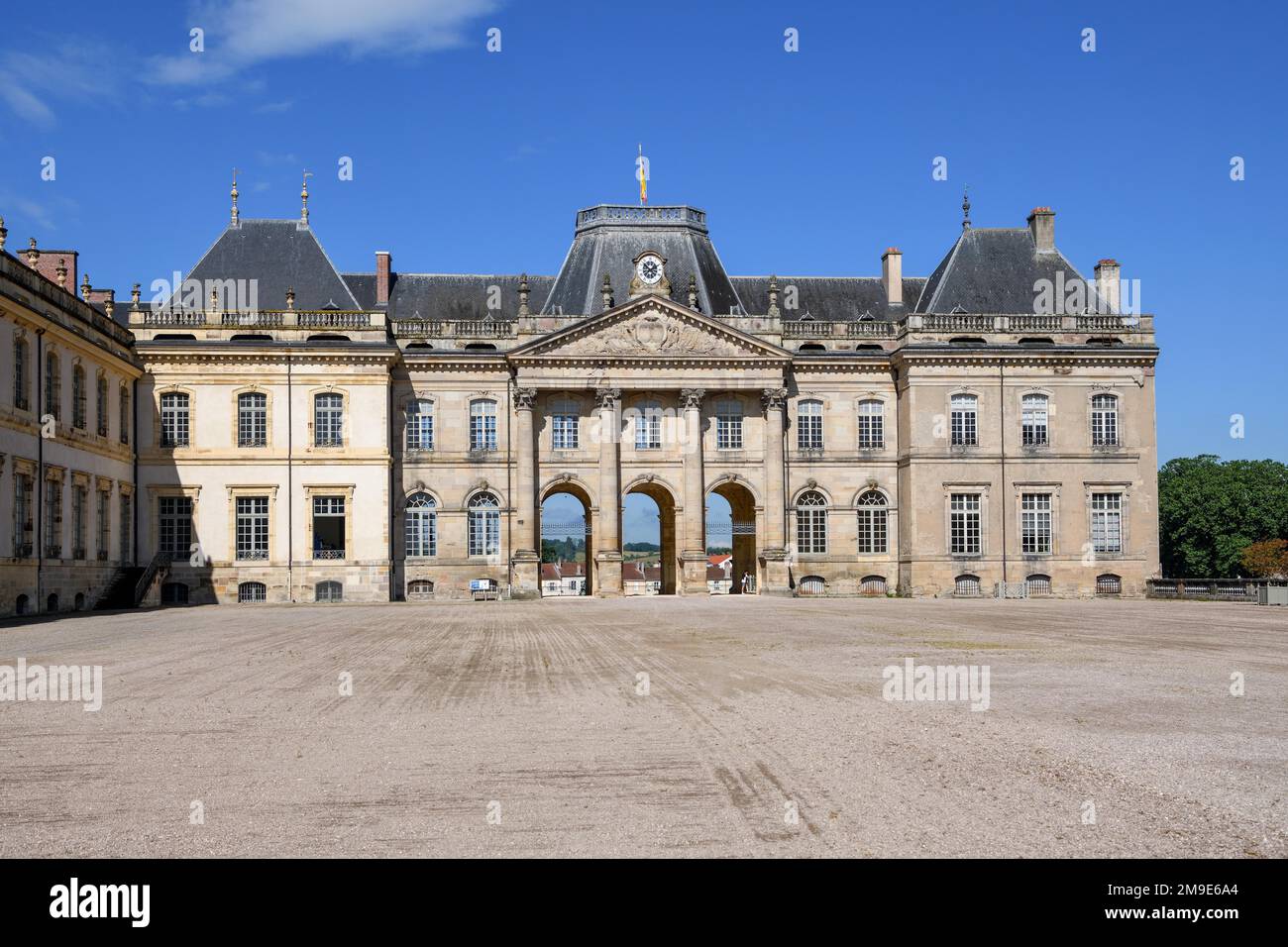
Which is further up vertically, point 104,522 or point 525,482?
point 525,482

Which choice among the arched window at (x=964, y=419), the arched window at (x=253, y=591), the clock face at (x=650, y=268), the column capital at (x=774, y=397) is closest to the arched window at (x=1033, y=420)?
the arched window at (x=964, y=419)

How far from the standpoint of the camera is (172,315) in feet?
163

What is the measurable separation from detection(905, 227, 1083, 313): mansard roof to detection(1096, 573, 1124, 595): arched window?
1177 cm

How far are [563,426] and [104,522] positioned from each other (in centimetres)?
1787

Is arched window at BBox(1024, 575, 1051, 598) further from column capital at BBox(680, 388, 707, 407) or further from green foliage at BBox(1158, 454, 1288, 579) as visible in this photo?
green foliage at BBox(1158, 454, 1288, 579)

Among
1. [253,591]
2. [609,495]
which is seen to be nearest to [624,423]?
[609,495]

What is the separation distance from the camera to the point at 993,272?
5497 cm

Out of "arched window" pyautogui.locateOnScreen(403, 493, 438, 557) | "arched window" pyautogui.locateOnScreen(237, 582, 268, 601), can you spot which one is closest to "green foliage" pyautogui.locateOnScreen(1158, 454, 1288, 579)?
"arched window" pyautogui.locateOnScreen(403, 493, 438, 557)

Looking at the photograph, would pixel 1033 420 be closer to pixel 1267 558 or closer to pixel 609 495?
pixel 609 495

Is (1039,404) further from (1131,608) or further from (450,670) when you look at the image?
(450,670)

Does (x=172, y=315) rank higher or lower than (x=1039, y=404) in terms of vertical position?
higher

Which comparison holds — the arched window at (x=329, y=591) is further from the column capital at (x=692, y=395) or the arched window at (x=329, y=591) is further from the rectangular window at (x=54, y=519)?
the column capital at (x=692, y=395)
